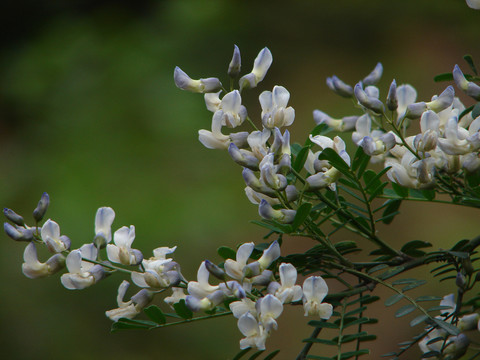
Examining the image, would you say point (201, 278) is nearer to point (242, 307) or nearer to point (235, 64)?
point (242, 307)

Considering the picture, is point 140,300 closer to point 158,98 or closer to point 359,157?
point 359,157

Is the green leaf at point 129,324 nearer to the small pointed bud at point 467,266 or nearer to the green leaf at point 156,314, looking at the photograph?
the green leaf at point 156,314

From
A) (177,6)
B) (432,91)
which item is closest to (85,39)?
(177,6)

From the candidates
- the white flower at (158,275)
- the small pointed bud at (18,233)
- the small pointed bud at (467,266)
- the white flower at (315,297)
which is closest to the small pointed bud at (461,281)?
the small pointed bud at (467,266)

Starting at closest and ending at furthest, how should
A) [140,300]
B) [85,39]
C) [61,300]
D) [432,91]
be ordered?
[140,300] → [61,300] → [432,91] → [85,39]

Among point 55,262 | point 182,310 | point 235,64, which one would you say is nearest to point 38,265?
point 55,262

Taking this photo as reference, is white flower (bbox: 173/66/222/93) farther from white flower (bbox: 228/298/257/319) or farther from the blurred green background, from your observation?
the blurred green background
